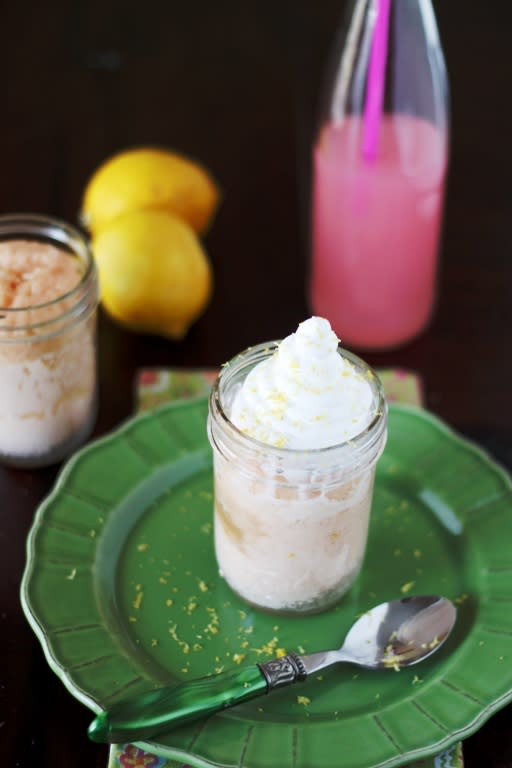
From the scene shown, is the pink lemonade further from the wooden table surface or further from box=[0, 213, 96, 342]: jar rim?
box=[0, 213, 96, 342]: jar rim

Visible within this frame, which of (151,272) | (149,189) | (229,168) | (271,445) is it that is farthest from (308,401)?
(229,168)

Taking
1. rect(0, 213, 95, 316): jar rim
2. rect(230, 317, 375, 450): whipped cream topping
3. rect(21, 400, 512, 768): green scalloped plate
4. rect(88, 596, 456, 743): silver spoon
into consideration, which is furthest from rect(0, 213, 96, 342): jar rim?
rect(88, 596, 456, 743): silver spoon

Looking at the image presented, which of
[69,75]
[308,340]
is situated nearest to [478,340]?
[308,340]

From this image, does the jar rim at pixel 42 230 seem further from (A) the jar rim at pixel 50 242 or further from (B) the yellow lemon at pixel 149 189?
(B) the yellow lemon at pixel 149 189

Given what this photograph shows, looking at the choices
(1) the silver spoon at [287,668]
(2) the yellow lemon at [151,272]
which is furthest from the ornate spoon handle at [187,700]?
(2) the yellow lemon at [151,272]

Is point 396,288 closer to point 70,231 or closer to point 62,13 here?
point 70,231

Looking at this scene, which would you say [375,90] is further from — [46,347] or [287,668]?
[287,668]
